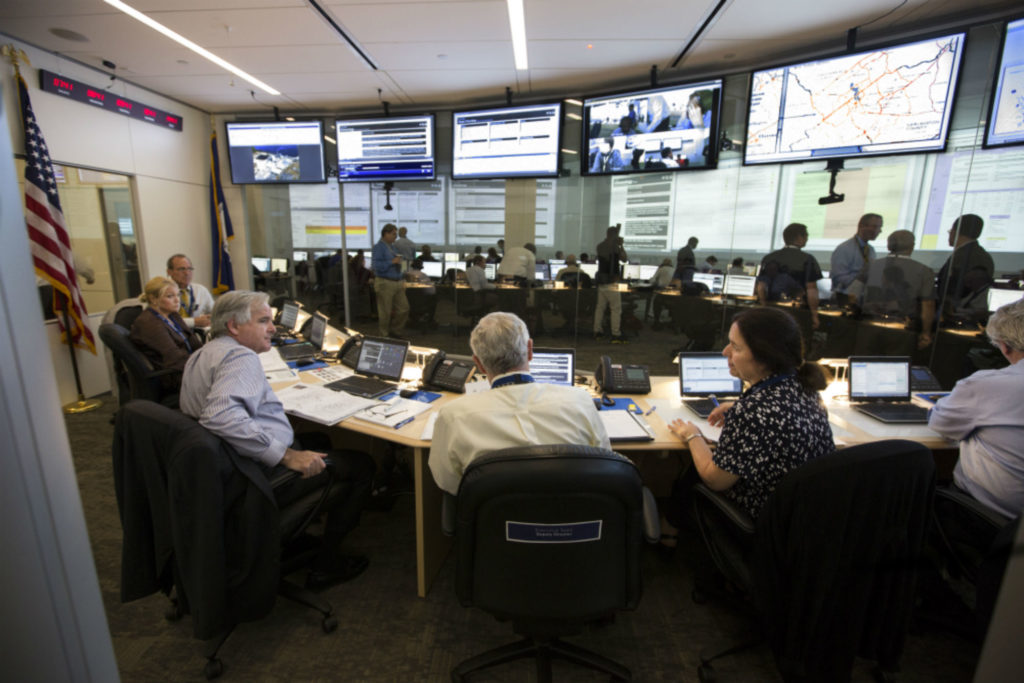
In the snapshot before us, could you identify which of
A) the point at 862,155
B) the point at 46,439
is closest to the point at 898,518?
the point at 46,439

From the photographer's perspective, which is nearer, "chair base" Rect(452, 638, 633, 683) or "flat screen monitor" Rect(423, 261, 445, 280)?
"chair base" Rect(452, 638, 633, 683)

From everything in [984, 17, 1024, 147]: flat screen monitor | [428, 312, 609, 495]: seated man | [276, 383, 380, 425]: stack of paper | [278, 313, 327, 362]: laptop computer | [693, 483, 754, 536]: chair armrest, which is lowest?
[693, 483, 754, 536]: chair armrest

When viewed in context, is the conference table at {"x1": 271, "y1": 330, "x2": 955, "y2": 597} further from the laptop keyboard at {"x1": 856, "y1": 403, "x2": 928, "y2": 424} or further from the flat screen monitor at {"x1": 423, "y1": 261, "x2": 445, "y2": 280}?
the flat screen monitor at {"x1": 423, "y1": 261, "x2": 445, "y2": 280}

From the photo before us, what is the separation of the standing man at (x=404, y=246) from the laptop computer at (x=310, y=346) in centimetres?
261

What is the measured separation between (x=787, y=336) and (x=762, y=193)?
3763 mm

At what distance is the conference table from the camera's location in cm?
204

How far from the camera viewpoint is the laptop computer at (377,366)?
2682 millimetres

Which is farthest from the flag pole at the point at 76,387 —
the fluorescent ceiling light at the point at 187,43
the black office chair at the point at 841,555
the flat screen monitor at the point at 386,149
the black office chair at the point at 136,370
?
the black office chair at the point at 841,555

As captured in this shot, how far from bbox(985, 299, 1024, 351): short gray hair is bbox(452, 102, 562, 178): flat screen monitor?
348cm

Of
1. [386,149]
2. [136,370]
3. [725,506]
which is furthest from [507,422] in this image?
[386,149]

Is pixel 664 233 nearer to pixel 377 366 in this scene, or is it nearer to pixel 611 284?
pixel 611 284

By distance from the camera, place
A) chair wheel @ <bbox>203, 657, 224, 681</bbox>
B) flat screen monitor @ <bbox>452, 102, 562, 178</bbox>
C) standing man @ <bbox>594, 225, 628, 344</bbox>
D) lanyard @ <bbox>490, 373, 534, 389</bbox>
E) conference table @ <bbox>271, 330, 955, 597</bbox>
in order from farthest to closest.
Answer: standing man @ <bbox>594, 225, 628, 344</bbox> < flat screen monitor @ <bbox>452, 102, 562, 178</bbox> < conference table @ <bbox>271, 330, 955, 597</bbox> < chair wheel @ <bbox>203, 657, 224, 681</bbox> < lanyard @ <bbox>490, 373, 534, 389</bbox>

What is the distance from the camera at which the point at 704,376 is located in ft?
8.38

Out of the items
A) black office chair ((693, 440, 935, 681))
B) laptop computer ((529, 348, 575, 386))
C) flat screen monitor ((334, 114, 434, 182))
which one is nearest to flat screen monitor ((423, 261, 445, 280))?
flat screen monitor ((334, 114, 434, 182))
